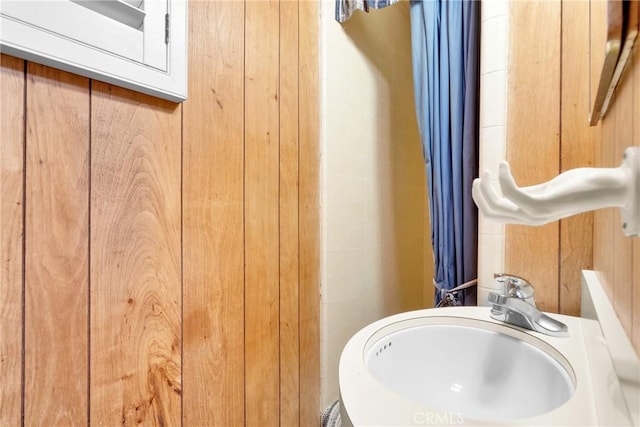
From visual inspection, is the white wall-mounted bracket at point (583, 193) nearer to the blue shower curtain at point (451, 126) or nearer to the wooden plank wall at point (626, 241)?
the wooden plank wall at point (626, 241)

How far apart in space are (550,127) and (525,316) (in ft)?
1.74

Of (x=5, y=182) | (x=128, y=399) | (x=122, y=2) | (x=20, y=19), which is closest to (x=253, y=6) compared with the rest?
(x=122, y=2)

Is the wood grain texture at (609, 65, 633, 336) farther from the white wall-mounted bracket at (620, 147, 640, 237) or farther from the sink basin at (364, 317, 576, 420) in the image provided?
the sink basin at (364, 317, 576, 420)

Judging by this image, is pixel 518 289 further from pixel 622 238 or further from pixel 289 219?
pixel 289 219

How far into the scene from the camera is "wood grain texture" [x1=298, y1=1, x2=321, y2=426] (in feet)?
3.56

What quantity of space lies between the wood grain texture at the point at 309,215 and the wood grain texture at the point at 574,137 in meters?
0.75

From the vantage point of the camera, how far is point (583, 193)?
0.23m

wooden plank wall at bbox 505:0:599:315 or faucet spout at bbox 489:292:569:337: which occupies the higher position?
wooden plank wall at bbox 505:0:599:315

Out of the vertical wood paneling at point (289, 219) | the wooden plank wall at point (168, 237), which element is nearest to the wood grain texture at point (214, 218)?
the wooden plank wall at point (168, 237)

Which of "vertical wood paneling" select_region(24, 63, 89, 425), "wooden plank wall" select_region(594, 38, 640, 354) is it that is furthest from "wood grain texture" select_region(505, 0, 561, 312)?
"vertical wood paneling" select_region(24, 63, 89, 425)

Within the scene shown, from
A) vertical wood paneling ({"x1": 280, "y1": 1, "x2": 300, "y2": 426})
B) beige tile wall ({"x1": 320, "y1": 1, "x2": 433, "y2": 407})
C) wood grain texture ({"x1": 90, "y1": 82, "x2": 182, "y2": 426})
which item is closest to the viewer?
wood grain texture ({"x1": 90, "y1": 82, "x2": 182, "y2": 426})

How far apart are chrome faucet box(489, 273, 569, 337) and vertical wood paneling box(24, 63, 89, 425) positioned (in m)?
0.90

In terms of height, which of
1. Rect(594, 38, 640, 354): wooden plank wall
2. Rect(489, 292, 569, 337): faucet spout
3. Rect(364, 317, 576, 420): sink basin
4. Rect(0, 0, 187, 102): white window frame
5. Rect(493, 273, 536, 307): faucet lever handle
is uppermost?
Rect(0, 0, 187, 102): white window frame

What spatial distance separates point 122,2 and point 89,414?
75 centimetres
